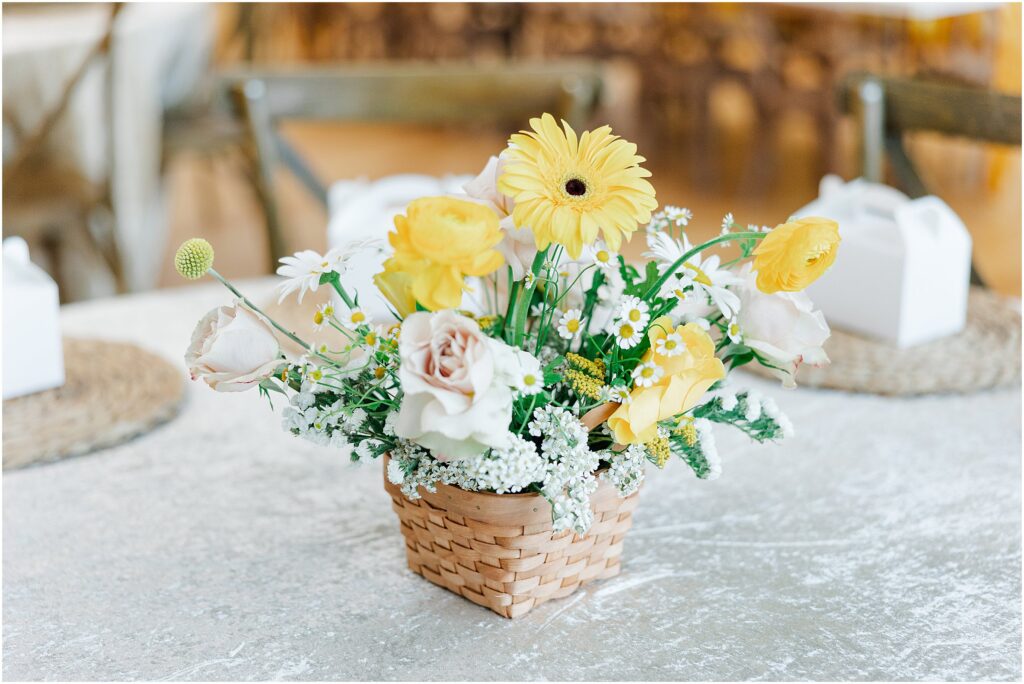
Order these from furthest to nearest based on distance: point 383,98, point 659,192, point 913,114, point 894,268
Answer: point 659,192 → point 383,98 → point 913,114 → point 894,268

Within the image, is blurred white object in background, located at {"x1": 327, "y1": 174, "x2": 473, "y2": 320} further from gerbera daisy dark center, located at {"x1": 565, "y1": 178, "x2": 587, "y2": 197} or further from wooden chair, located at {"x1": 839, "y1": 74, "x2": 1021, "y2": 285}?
wooden chair, located at {"x1": 839, "y1": 74, "x2": 1021, "y2": 285}

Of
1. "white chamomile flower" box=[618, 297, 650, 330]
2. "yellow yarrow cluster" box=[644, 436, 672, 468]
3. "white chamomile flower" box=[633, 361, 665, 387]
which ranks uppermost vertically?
"white chamomile flower" box=[618, 297, 650, 330]

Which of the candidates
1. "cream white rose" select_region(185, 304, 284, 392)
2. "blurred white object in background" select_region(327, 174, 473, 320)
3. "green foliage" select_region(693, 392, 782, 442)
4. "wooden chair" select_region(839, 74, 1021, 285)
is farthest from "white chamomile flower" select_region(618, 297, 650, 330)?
"wooden chair" select_region(839, 74, 1021, 285)

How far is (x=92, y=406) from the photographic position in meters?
1.09

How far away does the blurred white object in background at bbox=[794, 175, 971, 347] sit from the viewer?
116cm

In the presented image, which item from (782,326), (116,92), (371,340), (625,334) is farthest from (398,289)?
(116,92)

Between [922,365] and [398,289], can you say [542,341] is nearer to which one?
[398,289]

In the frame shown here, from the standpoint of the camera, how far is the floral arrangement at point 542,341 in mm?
607

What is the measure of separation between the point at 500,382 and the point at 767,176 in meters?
3.85

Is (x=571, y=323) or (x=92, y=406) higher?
(x=571, y=323)

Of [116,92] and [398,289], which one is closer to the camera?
[398,289]

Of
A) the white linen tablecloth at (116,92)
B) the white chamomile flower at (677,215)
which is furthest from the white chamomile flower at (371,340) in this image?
the white linen tablecloth at (116,92)

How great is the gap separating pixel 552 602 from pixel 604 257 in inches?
10.2

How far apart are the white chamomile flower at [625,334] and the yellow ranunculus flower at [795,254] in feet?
0.27
